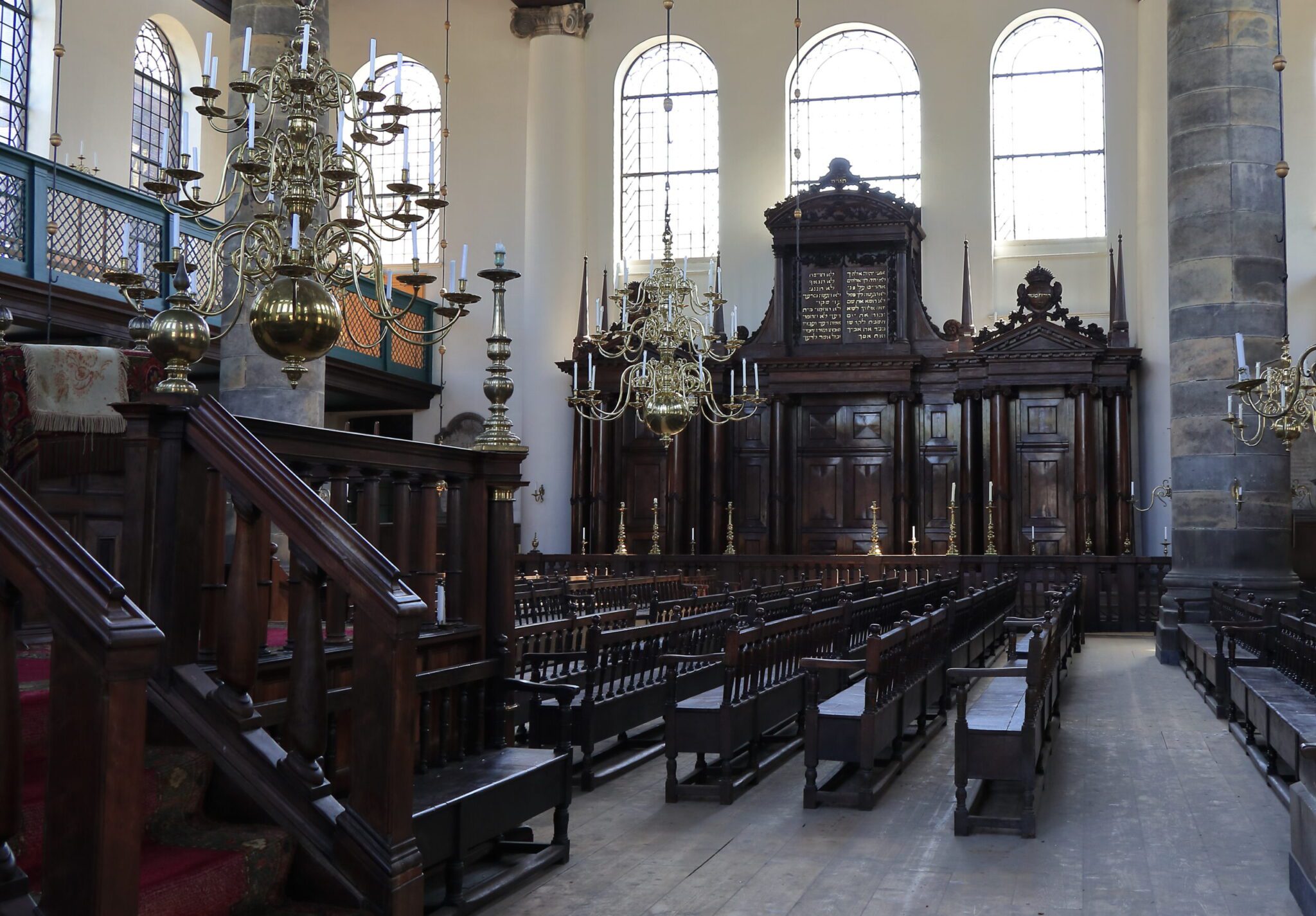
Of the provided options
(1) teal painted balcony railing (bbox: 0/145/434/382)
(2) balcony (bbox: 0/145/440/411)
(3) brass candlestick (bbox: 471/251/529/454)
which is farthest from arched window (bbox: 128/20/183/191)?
(3) brass candlestick (bbox: 471/251/529/454)

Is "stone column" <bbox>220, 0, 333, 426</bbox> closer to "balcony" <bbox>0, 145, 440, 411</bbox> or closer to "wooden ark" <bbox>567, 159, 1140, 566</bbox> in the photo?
"balcony" <bbox>0, 145, 440, 411</bbox>

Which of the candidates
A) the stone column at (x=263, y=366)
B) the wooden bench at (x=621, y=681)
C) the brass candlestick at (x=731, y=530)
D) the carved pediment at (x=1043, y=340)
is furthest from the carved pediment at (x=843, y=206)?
the wooden bench at (x=621, y=681)

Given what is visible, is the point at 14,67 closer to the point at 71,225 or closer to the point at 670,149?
the point at 71,225

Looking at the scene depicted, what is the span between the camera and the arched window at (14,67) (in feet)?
49.4

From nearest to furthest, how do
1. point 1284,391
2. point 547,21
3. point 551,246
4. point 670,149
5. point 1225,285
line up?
1. point 1284,391
2. point 1225,285
3. point 551,246
4. point 547,21
5. point 670,149

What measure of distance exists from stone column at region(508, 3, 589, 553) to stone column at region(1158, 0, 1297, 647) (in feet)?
29.7

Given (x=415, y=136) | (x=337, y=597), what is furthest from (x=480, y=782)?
(x=415, y=136)

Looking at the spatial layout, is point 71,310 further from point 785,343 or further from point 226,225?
point 785,343

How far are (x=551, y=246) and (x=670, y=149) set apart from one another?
241cm

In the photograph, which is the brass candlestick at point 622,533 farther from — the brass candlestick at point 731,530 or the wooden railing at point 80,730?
the wooden railing at point 80,730

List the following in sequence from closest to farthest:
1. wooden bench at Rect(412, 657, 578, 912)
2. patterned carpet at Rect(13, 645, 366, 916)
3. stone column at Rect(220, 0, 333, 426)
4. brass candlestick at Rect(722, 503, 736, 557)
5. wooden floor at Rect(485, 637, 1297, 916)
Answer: patterned carpet at Rect(13, 645, 366, 916), wooden bench at Rect(412, 657, 578, 912), wooden floor at Rect(485, 637, 1297, 916), stone column at Rect(220, 0, 333, 426), brass candlestick at Rect(722, 503, 736, 557)

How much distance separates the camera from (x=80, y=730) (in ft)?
7.41

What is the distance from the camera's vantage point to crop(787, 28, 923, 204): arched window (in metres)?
18.2

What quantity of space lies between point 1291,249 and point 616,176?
9.41 m
